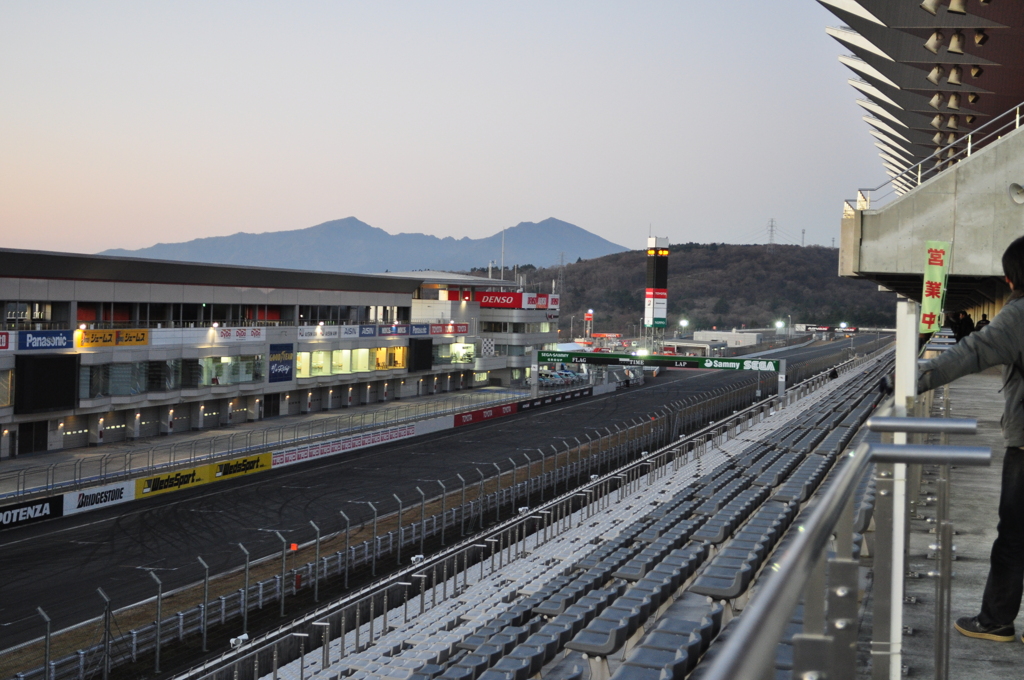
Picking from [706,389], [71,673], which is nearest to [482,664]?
[71,673]

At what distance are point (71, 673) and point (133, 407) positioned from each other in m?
26.6

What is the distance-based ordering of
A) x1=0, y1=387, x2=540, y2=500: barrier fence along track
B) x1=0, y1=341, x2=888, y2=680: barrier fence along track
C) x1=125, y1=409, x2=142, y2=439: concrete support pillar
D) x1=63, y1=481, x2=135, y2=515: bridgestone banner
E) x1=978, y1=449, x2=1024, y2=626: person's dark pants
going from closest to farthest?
x1=978, y1=449, x2=1024, y2=626: person's dark pants
x1=0, y1=341, x2=888, y2=680: barrier fence along track
x1=63, y1=481, x2=135, y2=515: bridgestone banner
x1=0, y1=387, x2=540, y2=500: barrier fence along track
x1=125, y1=409, x2=142, y2=439: concrete support pillar

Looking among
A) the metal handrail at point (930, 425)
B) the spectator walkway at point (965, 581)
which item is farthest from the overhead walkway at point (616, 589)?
the metal handrail at point (930, 425)

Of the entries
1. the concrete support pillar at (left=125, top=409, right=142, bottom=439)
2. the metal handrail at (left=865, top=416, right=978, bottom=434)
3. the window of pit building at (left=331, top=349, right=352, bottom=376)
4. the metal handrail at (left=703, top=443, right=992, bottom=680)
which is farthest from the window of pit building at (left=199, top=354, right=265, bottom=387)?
the metal handrail at (left=703, top=443, right=992, bottom=680)

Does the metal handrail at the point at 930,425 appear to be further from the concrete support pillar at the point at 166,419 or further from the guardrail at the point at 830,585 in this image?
the concrete support pillar at the point at 166,419

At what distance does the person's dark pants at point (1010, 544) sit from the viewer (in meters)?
4.46

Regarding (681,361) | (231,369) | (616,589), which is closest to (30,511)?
(231,369)

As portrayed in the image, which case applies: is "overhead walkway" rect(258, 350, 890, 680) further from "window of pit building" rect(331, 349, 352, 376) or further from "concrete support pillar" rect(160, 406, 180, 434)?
"window of pit building" rect(331, 349, 352, 376)

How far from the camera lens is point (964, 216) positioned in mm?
16156

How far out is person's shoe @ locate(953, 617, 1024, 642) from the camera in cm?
474

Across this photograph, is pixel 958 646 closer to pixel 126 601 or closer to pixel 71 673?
pixel 71 673

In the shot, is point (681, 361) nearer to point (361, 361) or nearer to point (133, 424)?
point (361, 361)

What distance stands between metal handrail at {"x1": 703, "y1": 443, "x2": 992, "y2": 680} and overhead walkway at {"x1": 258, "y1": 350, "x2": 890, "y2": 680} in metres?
2.03

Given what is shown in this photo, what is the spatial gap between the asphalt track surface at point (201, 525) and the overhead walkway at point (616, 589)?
25.5ft
